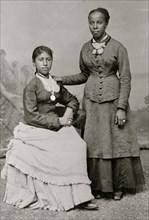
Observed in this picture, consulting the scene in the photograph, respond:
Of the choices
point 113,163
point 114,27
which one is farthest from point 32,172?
point 114,27

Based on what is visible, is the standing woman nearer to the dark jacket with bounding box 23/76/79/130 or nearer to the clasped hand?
the clasped hand

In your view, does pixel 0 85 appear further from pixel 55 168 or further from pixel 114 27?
pixel 55 168

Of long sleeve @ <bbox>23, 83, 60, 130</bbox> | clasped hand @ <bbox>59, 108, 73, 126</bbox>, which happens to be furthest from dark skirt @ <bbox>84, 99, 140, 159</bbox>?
long sleeve @ <bbox>23, 83, 60, 130</bbox>

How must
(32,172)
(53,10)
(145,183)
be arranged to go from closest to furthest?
(32,172) → (145,183) → (53,10)

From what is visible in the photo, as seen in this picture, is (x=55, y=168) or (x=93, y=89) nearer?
(x=55, y=168)

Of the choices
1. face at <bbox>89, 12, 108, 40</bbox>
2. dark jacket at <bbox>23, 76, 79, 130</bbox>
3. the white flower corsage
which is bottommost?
dark jacket at <bbox>23, 76, 79, 130</bbox>

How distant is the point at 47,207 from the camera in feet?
9.16

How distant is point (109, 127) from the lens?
299 cm

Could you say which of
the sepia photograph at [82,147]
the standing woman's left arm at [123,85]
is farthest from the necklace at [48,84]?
the standing woman's left arm at [123,85]

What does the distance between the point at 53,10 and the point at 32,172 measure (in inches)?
113

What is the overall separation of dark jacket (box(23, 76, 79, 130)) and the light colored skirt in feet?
0.36

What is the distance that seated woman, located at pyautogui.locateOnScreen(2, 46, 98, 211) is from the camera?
9.07ft

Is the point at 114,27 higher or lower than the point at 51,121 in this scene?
higher

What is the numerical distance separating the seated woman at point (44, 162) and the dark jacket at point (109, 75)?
30 centimetres
